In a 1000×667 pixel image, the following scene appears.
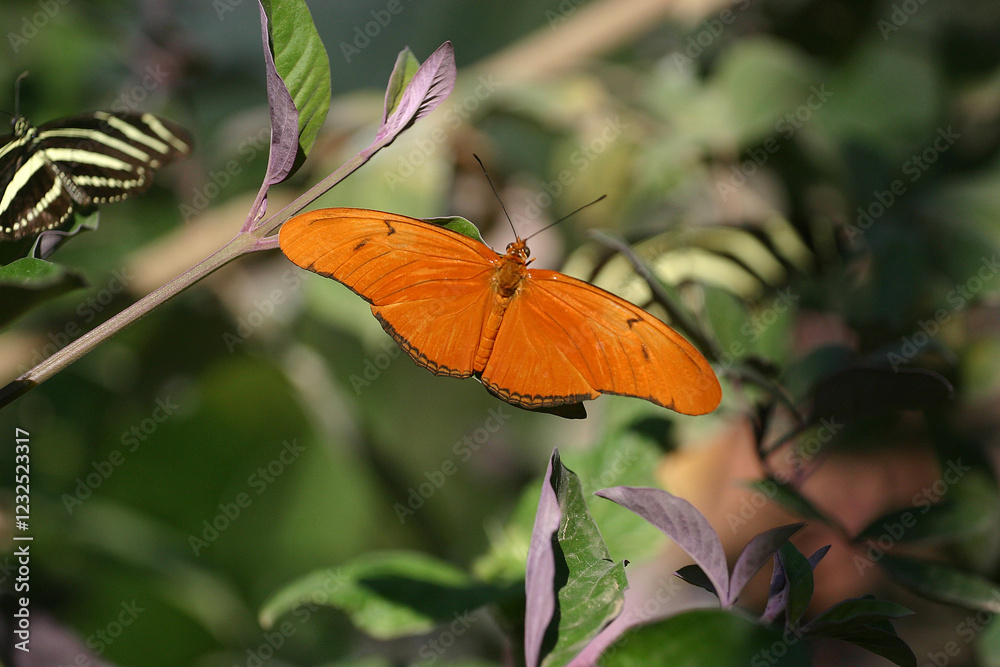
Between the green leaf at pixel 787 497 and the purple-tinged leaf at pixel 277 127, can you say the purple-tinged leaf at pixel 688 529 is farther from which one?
the purple-tinged leaf at pixel 277 127

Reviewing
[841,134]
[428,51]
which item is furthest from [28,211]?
[428,51]

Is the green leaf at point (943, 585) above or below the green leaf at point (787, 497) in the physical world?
below

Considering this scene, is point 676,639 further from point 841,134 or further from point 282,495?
point 841,134

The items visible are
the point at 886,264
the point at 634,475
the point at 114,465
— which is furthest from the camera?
the point at 114,465

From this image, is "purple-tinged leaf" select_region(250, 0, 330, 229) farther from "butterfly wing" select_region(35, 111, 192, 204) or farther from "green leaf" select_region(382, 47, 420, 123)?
"butterfly wing" select_region(35, 111, 192, 204)

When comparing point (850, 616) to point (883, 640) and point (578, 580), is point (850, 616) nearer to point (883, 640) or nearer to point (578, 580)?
point (883, 640)

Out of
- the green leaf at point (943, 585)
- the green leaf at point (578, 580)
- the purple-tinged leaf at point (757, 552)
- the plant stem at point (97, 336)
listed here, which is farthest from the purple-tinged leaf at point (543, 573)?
the green leaf at point (943, 585)
